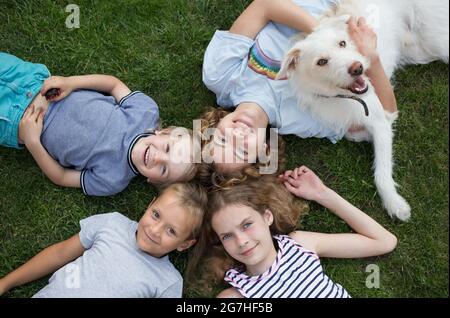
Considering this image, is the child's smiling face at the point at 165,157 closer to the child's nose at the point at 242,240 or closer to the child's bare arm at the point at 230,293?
the child's nose at the point at 242,240

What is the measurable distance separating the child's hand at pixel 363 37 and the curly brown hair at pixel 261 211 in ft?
3.61

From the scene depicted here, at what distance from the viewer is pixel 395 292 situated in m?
3.53

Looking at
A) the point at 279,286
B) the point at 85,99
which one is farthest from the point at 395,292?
the point at 85,99

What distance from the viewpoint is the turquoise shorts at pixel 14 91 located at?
350cm

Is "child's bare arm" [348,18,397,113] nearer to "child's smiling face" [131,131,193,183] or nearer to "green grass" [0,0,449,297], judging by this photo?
"green grass" [0,0,449,297]

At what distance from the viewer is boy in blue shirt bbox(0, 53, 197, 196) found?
351cm

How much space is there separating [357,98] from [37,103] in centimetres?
229

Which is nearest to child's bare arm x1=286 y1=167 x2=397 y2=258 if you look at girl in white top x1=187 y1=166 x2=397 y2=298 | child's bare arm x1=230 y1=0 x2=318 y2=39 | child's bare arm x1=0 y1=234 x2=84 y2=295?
girl in white top x1=187 y1=166 x2=397 y2=298

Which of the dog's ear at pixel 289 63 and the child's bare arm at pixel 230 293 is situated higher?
the dog's ear at pixel 289 63

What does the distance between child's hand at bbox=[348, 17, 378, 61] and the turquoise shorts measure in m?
2.27

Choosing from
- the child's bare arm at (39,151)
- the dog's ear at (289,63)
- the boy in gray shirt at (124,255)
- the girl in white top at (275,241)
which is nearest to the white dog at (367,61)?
the dog's ear at (289,63)

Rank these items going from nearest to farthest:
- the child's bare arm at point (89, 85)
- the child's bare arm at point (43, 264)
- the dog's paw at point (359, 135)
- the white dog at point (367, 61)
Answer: the white dog at point (367, 61)
the child's bare arm at point (43, 264)
the child's bare arm at point (89, 85)
the dog's paw at point (359, 135)

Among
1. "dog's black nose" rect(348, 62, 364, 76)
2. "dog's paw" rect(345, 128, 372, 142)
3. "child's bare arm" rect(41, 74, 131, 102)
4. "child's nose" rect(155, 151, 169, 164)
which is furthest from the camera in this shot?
"dog's paw" rect(345, 128, 372, 142)

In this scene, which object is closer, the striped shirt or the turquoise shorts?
the striped shirt
